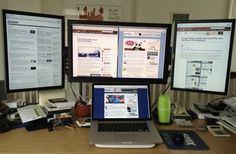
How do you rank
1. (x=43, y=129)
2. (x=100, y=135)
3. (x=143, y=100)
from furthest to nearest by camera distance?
(x=143, y=100) → (x=43, y=129) → (x=100, y=135)

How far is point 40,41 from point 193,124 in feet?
3.23

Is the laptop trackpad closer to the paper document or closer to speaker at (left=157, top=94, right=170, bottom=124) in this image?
speaker at (left=157, top=94, right=170, bottom=124)

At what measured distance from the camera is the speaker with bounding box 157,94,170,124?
1.29 m

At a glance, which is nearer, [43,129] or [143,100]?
[43,129]

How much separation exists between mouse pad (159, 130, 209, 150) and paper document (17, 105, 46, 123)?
658 mm

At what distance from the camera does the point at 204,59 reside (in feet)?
4.46

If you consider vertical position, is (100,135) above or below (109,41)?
below

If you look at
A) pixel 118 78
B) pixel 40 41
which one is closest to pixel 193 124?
pixel 118 78

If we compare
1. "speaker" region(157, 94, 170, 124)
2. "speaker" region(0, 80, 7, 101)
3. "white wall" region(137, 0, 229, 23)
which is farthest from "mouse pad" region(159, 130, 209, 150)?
"white wall" region(137, 0, 229, 23)

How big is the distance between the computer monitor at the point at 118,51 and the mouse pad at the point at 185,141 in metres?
0.33

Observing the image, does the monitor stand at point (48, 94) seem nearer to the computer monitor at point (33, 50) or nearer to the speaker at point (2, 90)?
the computer monitor at point (33, 50)

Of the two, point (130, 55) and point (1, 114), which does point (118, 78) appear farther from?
point (1, 114)

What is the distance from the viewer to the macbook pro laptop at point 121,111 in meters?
1.14

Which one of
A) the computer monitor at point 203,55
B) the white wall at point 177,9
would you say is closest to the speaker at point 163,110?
the computer monitor at point 203,55
